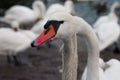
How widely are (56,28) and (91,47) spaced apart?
0.59 m

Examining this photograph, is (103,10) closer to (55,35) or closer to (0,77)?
(0,77)

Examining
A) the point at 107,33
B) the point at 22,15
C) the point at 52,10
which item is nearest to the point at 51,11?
the point at 52,10

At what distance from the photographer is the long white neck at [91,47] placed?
3788 millimetres

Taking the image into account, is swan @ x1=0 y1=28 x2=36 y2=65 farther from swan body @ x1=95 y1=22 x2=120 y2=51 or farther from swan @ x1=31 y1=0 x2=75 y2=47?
swan body @ x1=95 y1=22 x2=120 y2=51

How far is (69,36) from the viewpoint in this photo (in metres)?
3.69

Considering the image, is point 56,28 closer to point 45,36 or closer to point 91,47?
point 45,36

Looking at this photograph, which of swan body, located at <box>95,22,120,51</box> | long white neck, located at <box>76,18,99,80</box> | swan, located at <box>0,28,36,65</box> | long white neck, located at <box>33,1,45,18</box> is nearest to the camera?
long white neck, located at <box>76,18,99,80</box>

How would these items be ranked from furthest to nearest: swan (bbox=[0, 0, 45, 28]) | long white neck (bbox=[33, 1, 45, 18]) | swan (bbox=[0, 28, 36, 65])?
long white neck (bbox=[33, 1, 45, 18]), swan (bbox=[0, 0, 45, 28]), swan (bbox=[0, 28, 36, 65])

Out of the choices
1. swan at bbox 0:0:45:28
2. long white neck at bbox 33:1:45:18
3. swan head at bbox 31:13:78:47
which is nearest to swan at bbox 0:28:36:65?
swan at bbox 0:0:45:28

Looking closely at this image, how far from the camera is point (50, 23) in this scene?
3.52 m

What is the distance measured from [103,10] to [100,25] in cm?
417

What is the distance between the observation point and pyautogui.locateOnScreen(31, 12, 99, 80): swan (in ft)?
11.5

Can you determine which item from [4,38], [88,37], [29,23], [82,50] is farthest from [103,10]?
[88,37]

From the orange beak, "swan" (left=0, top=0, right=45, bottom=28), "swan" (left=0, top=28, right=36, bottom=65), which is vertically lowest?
"swan" (left=0, top=28, right=36, bottom=65)
